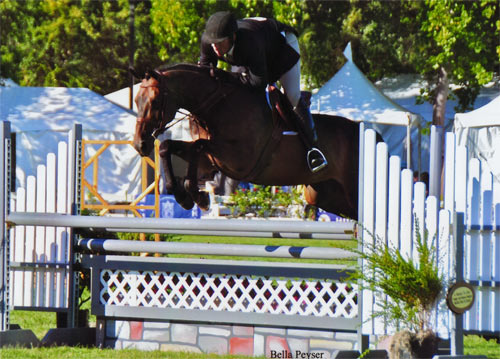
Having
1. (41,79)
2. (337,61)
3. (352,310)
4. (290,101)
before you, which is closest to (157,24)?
(337,61)

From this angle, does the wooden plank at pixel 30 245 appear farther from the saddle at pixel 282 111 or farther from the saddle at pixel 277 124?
the saddle at pixel 282 111

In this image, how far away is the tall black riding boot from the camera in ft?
20.9

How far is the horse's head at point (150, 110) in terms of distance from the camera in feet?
18.5

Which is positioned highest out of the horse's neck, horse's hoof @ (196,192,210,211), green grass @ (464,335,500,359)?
the horse's neck

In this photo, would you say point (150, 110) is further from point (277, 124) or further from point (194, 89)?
point (277, 124)

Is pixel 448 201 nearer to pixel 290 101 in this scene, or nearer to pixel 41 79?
Result: pixel 290 101

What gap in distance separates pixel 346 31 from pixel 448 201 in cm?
1834

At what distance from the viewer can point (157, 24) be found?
21516 millimetres

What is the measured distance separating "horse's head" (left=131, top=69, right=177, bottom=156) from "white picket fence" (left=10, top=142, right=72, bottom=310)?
0.75 m

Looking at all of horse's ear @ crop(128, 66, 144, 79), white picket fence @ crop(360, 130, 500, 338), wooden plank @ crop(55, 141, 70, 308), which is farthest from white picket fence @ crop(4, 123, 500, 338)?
wooden plank @ crop(55, 141, 70, 308)

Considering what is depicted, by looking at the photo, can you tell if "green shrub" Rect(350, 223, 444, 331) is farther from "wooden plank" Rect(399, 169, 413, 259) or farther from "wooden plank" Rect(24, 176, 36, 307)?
"wooden plank" Rect(24, 176, 36, 307)

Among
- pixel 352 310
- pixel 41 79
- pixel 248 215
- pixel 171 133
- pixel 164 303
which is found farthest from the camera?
pixel 41 79

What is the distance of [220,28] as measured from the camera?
225 inches

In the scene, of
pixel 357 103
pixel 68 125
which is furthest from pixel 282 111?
pixel 68 125
